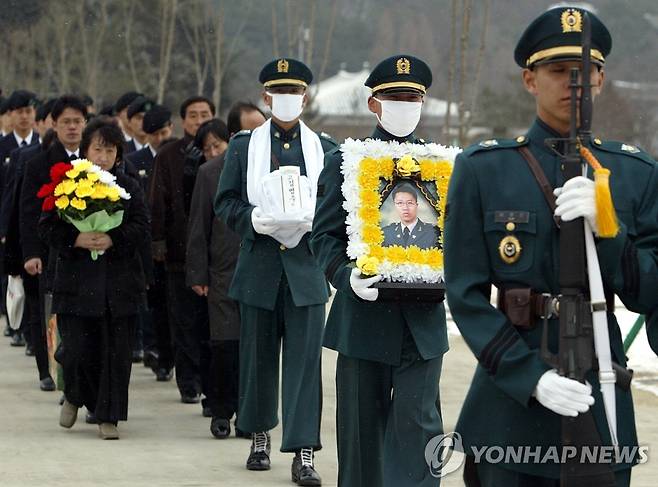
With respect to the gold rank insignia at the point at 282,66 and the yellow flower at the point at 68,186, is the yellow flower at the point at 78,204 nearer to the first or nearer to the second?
the yellow flower at the point at 68,186

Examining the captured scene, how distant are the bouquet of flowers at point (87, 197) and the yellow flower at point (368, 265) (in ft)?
10.4

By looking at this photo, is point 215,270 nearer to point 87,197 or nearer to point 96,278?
point 96,278

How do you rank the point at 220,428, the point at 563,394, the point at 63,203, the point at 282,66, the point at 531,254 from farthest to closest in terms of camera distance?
the point at 220,428 → the point at 63,203 → the point at 282,66 → the point at 531,254 → the point at 563,394

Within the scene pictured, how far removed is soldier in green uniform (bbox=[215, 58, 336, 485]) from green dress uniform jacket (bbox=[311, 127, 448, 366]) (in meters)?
1.31

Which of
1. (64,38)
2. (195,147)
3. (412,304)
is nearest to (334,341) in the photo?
(412,304)

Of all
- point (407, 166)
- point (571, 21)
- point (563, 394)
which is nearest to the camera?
point (563, 394)

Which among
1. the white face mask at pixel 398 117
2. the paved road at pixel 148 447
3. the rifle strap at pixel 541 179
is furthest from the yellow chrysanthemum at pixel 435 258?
the rifle strap at pixel 541 179

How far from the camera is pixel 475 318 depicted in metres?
4.84

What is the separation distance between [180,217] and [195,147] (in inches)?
32.0

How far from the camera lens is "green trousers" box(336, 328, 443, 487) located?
23.7 feet

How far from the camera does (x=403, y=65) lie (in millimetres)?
7676

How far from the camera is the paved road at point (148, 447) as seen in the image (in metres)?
8.79

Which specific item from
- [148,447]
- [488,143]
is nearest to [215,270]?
[148,447]

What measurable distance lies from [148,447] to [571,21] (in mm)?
5541
